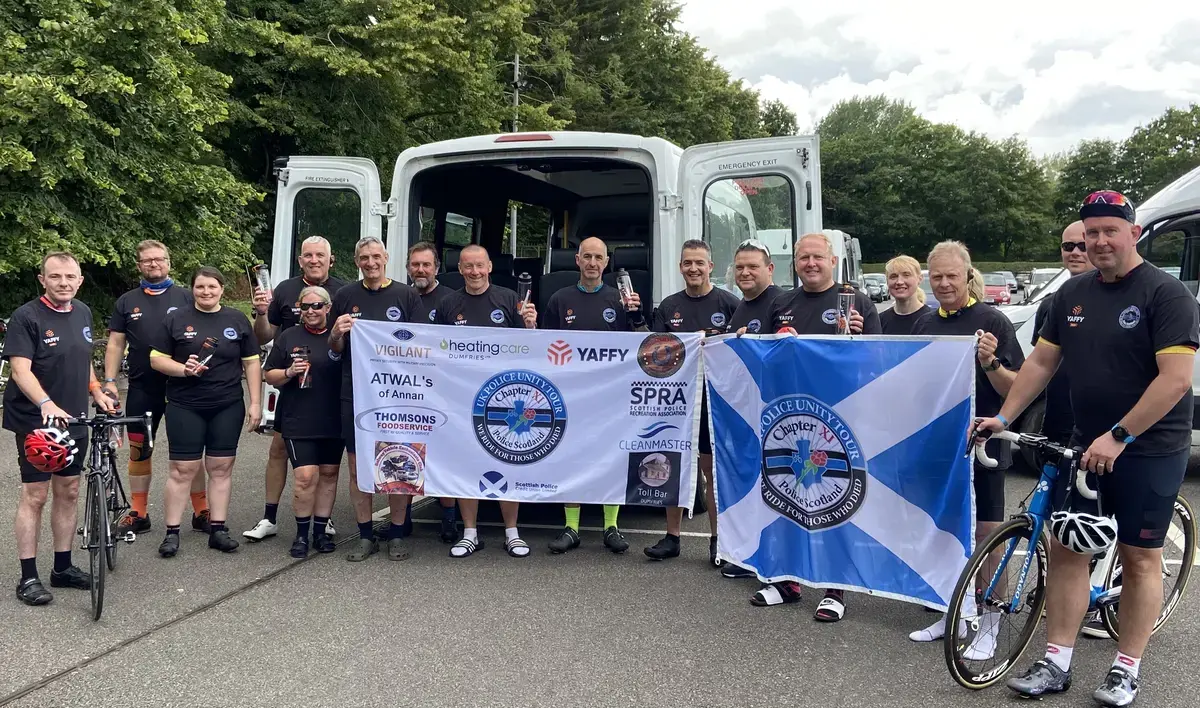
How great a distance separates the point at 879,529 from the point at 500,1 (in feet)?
63.6

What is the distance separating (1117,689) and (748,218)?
380cm

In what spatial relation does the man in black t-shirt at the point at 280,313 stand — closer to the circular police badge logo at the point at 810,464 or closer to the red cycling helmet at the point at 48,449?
the red cycling helmet at the point at 48,449

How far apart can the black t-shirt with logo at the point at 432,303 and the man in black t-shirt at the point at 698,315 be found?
149 centimetres

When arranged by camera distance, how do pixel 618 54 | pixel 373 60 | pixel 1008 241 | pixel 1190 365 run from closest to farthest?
pixel 1190 365 → pixel 373 60 → pixel 618 54 → pixel 1008 241

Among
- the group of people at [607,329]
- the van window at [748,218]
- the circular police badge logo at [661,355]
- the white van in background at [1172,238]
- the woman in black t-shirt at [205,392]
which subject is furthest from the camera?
the white van in background at [1172,238]

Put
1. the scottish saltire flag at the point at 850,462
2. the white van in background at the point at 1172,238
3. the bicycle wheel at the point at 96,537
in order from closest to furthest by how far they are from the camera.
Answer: the scottish saltire flag at the point at 850,462, the bicycle wheel at the point at 96,537, the white van in background at the point at 1172,238

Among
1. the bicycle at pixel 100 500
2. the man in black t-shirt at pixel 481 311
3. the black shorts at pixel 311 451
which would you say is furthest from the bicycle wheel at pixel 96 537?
the man in black t-shirt at pixel 481 311

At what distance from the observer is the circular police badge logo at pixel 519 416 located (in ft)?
17.7

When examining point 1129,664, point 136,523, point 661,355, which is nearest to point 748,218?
point 661,355

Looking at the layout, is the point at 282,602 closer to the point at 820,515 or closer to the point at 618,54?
the point at 820,515

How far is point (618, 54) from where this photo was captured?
1270 inches

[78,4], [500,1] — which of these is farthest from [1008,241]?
[78,4]

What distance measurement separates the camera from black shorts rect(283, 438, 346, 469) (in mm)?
5406

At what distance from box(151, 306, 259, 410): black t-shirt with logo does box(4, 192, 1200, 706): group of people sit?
1 centimetres
